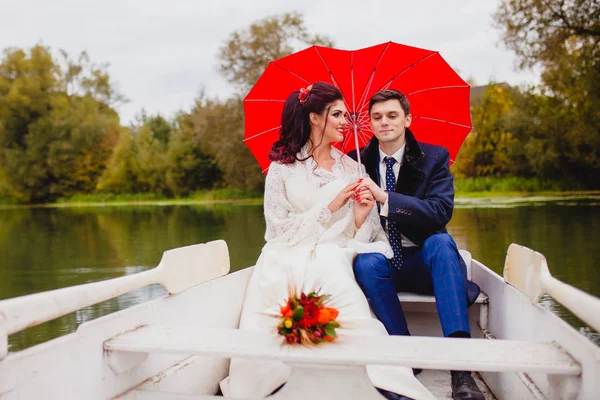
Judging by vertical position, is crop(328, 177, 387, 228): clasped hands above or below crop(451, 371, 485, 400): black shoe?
above

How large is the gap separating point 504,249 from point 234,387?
24.5 feet

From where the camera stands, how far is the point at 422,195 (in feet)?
9.05

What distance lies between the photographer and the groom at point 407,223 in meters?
2.34

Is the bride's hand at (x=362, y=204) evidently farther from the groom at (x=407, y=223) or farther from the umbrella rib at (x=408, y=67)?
the umbrella rib at (x=408, y=67)

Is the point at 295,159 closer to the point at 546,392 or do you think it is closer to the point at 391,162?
the point at 391,162

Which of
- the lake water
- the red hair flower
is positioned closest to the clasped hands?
the red hair flower

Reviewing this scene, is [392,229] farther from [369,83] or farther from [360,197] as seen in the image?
[369,83]

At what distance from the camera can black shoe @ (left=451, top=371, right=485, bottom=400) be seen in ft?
6.77

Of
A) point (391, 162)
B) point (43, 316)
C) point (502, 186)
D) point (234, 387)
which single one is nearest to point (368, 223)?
point (391, 162)

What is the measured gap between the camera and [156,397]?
1.83m

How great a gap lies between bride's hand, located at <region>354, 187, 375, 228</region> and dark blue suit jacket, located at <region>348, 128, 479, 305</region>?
91 mm

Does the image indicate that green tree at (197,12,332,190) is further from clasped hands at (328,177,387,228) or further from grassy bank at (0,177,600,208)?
clasped hands at (328,177,387,228)

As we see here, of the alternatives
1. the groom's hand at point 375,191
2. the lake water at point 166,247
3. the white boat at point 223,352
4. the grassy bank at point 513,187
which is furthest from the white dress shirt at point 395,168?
the grassy bank at point 513,187

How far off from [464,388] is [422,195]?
0.96 m
